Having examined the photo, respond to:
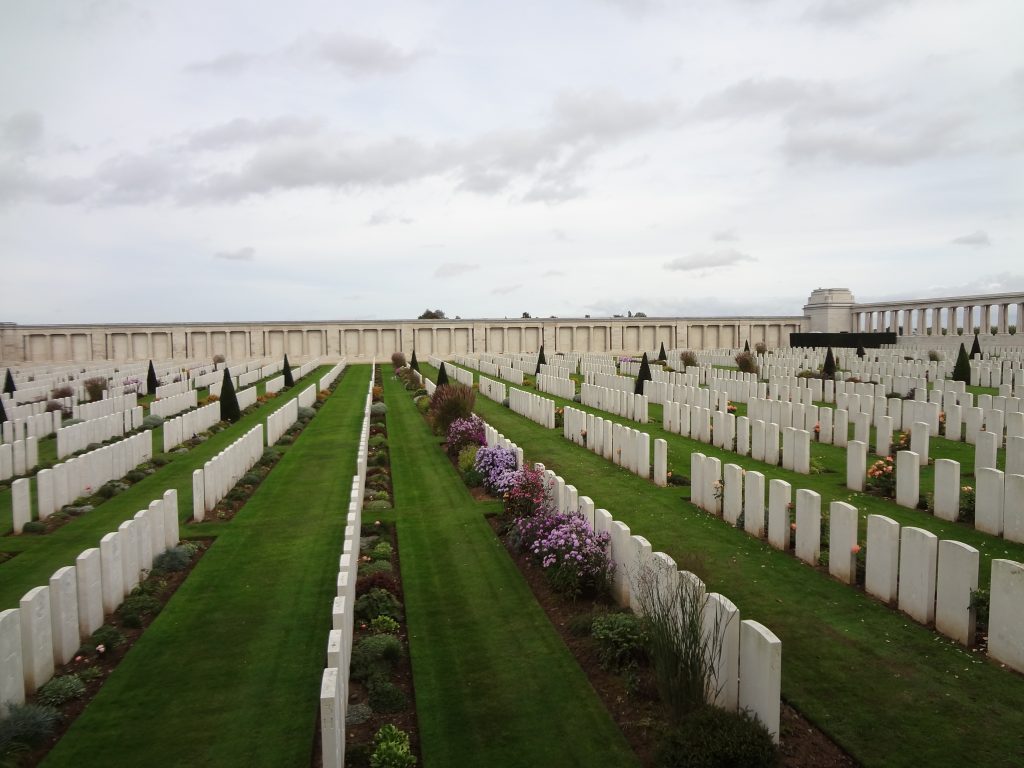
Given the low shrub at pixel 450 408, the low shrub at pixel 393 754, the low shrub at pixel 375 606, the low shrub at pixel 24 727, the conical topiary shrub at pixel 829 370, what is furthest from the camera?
the conical topiary shrub at pixel 829 370

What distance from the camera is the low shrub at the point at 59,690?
6.48 m

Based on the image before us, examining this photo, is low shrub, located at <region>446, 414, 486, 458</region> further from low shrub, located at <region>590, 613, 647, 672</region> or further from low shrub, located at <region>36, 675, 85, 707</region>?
low shrub, located at <region>36, 675, 85, 707</region>

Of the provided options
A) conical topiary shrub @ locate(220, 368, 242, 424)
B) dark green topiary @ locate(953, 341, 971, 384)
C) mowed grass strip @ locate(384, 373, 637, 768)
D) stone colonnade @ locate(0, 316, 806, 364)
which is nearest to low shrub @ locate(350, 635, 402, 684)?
mowed grass strip @ locate(384, 373, 637, 768)

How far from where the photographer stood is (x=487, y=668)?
6879mm

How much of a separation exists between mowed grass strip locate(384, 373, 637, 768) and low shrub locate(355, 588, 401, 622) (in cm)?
23

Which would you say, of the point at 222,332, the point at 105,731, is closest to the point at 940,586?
the point at 105,731

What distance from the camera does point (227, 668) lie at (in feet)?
23.3

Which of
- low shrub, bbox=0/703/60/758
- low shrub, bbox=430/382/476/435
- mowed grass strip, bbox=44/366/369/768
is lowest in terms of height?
mowed grass strip, bbox=44/366/369/768

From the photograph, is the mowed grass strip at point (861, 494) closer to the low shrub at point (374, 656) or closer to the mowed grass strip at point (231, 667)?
the low shrub at point (374, 656)

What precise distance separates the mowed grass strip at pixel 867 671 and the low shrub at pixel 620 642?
0.82m

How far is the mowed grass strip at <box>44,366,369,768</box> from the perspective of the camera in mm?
5750

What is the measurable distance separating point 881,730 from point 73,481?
15.2 m

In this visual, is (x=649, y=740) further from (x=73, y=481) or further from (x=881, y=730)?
(x=73, y=481)

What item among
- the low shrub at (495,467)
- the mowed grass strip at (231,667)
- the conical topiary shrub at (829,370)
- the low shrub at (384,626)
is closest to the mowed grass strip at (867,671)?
the low shrub at (384,626)
